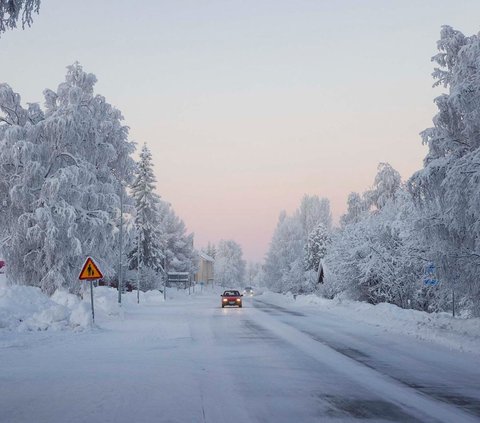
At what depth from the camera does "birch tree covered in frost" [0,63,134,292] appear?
27.6 m

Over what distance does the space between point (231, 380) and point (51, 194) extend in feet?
66.3

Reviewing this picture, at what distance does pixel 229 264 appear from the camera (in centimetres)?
18962

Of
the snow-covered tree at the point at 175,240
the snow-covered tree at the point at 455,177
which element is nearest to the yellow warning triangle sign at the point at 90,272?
the snow-covered tree at the point at 455,177

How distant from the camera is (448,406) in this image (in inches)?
305

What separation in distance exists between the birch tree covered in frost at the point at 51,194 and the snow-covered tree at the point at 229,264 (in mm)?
154675

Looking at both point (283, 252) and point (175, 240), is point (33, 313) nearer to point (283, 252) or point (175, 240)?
point (175, 240)

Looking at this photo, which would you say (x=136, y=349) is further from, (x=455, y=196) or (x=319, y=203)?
(x=319, y=203)

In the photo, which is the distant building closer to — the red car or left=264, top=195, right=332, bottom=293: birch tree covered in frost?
left=264, top=195, right=332, bottom=293: birch tree covered in frost

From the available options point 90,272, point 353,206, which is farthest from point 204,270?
point 90,272

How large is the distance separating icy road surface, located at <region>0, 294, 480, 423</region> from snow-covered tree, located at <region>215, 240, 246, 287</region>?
6672 inches

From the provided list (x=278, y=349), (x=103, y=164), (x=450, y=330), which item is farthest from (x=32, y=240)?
(x=450, y=330)

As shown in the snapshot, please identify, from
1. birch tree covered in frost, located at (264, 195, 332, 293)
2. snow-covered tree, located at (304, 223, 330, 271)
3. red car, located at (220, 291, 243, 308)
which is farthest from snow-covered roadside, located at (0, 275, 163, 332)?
birch tree covered in frost, located at (264, 195, 332, 293)

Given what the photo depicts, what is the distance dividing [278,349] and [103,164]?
21761mm

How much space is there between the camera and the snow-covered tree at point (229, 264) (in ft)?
610
